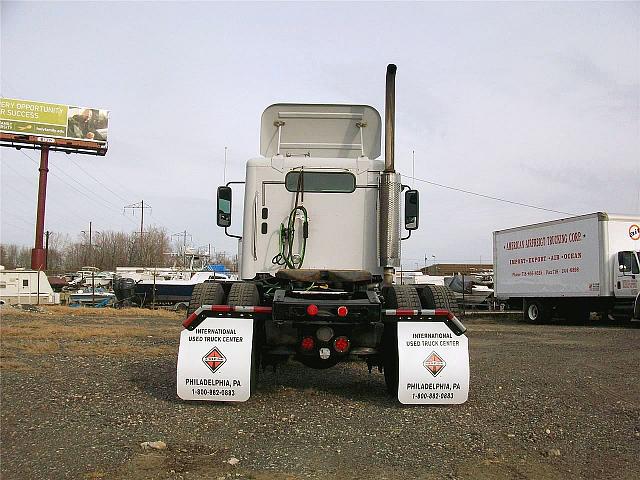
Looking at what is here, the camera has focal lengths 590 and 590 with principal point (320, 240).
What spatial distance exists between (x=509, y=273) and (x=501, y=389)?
1777 centimetres

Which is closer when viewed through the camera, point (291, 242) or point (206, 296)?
point (206, 296)

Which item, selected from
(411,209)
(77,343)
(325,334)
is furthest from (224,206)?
(77,343)

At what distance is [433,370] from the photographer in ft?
19.6

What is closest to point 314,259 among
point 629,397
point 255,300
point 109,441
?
point 255,300

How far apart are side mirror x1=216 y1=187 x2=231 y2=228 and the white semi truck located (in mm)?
13

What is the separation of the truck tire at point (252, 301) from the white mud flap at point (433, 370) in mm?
1505

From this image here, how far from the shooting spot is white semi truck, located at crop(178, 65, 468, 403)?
598 cm

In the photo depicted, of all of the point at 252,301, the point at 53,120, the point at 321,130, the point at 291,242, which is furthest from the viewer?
the point at 53,120

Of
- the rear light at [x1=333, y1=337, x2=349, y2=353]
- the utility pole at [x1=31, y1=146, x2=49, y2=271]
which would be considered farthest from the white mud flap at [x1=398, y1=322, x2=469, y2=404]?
the utility pole at [x1=31, y1=146, x2=49, y2=271]

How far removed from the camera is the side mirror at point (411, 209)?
735 cm

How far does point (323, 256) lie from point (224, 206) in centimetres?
146

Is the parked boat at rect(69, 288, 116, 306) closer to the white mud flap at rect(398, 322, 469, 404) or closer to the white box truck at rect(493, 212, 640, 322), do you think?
the white box truck at rect(493, 212, 640, 322)

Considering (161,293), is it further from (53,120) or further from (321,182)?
(53,120)

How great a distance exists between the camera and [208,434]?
5023mm
